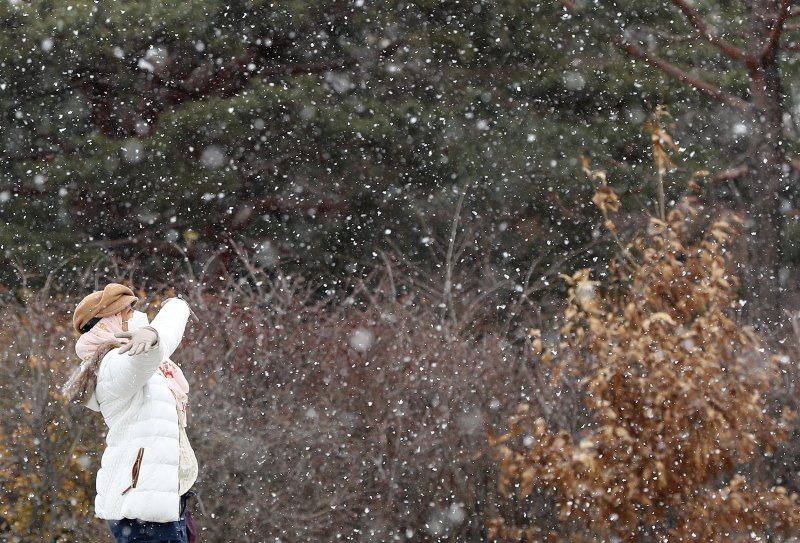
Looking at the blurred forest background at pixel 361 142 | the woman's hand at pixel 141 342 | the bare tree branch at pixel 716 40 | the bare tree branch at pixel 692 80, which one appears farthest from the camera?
the blurred forest background at pixel 361 142

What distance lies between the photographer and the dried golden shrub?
566cm

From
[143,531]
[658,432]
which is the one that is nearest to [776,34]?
[658,432]

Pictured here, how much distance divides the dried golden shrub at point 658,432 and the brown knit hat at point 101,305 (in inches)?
100

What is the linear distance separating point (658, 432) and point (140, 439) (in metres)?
2.90

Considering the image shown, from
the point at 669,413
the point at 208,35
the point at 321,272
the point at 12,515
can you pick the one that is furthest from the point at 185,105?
the point at 669,413

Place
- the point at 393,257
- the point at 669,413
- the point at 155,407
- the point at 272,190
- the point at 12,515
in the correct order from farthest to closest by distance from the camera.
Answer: the point at 272,190 < the point at 393,257 < the point at 12,515 < the point at 669,413 < the point at 155,407

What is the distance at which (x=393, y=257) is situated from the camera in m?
15.0

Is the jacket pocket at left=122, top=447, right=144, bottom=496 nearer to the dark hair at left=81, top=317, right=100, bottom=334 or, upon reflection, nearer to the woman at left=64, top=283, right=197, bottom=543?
the woman at left=64, top=283, right=197, bottom=543

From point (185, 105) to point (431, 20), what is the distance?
12.4 feet

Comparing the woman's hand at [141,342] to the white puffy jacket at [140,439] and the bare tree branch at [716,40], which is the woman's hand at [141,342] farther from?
the bare tree branch at [716,40]

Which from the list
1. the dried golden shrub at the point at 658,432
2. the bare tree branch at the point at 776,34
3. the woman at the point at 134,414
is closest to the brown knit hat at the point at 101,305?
the woman at the point at 134,414

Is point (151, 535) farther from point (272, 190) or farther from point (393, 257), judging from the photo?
point (272, 190)

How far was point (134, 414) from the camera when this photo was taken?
385 centimetres

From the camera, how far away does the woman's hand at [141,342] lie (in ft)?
12.0
